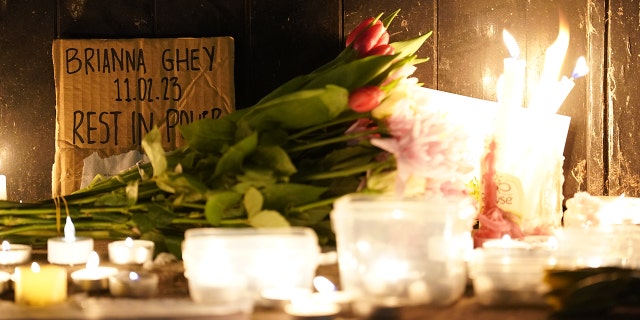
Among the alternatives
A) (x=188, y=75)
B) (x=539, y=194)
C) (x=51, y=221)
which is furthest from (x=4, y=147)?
(x=539, y=194)

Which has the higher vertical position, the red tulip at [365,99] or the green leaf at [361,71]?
the green leaf at [361,71]

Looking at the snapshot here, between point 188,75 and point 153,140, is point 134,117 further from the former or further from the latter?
point 153,140

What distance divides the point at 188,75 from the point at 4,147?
0.46 m

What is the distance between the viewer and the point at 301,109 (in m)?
0.92

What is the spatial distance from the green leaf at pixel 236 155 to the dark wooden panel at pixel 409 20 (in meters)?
0.73

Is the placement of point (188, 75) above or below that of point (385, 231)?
above

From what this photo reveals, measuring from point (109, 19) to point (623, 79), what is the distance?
1111 mm

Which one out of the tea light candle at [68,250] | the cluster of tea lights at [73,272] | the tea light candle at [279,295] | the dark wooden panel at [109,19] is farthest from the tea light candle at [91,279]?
the dark wooden panel at [109,19]

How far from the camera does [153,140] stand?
932 mm

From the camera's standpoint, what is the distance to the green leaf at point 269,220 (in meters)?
0.89

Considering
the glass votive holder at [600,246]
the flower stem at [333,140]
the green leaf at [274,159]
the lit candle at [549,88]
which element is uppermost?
the lit candle at [549,88]

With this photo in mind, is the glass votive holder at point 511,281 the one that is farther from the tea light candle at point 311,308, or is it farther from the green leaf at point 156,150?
the green leaf at point 156,150

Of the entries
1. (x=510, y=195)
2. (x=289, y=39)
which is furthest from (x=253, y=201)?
(x=289, y=39)

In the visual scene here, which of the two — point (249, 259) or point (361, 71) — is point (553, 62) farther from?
point (249, 259)
